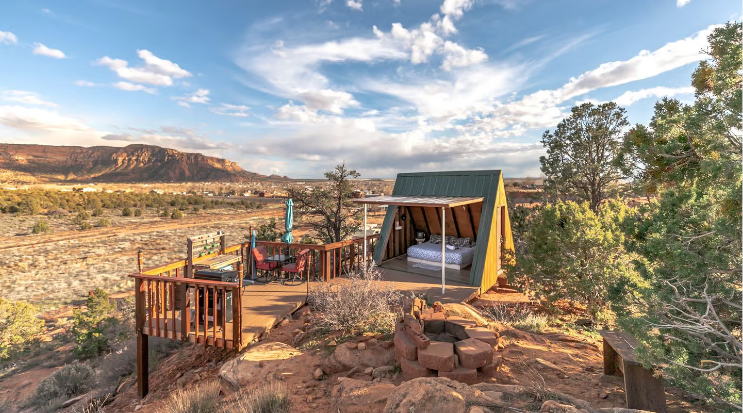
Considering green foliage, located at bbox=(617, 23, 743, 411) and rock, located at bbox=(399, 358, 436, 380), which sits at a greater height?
green foliage, located at bbox=(617, 23, 743, 411)

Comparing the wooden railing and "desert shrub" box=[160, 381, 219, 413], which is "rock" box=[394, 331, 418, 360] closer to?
"desert shrub" box=[160, 381, 219, 413]

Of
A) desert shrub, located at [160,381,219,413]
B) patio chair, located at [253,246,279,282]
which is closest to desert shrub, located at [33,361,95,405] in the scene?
patio chair, located at [253,246,279,282]

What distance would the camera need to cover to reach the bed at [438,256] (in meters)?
9.67

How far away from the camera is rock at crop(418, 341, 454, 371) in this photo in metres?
3.78

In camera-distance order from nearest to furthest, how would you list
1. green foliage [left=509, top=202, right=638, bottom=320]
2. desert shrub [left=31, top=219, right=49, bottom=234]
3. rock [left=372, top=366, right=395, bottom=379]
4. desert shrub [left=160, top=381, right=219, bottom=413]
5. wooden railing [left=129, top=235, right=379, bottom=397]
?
1. desert shrub [left=160, top=381, right=219, bottom=413]
2. rock [left=372, top=366, right=395, bottom=379]
3. wooden railing [left=129, top=235, right=379, bottom=397]
4. green foliage [left=509, top=202, right=638, bottom=320]
5. desert shrub [left=31, top=219, right=49, bottom=234]

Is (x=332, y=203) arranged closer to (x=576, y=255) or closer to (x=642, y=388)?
(x=576, y=255)

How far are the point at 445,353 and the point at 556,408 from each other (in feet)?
4.62

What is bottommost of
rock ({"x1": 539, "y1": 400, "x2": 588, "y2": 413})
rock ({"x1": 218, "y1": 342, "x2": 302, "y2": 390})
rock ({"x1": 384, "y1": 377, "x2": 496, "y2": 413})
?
rock ({"x1": 218, "y1": 342, "x2": 302, "y2": 390})

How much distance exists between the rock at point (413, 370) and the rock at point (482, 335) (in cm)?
85

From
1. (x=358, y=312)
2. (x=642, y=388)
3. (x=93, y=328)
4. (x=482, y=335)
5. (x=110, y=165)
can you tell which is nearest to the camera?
(x=642, y=388)

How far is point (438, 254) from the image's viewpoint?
980cm

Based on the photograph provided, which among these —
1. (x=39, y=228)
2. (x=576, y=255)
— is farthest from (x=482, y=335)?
(x=39, y=228)

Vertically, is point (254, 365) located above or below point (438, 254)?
below

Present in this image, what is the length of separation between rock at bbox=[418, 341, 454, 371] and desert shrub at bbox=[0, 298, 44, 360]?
12356mm
